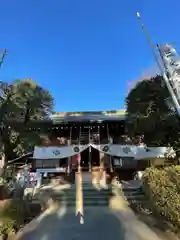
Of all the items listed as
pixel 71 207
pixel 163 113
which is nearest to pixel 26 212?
pixel 71 207

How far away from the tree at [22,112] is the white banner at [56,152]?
0.64 metres

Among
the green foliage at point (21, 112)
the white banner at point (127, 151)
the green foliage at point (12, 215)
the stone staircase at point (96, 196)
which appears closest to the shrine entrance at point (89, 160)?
the white banner at point (127, 151)

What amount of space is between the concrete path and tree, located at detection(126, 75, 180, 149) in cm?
513

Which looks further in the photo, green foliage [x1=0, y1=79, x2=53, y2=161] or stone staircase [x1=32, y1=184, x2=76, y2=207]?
green foliage [x1=0, y1=79, x2=53, y2=161]

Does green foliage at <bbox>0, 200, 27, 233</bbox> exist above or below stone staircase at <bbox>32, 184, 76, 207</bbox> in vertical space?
below

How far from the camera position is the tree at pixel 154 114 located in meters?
13.2

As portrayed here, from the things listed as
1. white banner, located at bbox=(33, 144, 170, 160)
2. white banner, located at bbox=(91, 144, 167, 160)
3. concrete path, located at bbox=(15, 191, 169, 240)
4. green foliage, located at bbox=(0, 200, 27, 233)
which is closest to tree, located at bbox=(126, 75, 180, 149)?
white banner, located at bbox=(91, 144, 167, 160)

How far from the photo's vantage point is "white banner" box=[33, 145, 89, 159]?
57.1 feet

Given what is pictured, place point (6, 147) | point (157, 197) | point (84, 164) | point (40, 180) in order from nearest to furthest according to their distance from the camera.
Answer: point (157, 197) < point (40, 180) < point (6, 147) < point (84, 164)

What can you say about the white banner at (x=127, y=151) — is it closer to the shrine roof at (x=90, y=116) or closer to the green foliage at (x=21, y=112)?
the shrine roof at (x=90, y=116)

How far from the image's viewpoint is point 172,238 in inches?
258

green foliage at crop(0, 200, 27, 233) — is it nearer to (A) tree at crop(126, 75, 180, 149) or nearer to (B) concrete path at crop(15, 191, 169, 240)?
(B) concrete path at crop(15, 191, 169, 240)

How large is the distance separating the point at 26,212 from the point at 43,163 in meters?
9.37

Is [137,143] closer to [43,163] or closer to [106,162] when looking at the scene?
A: [106,162]
